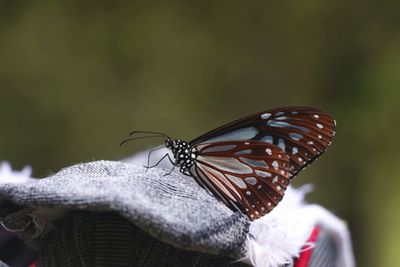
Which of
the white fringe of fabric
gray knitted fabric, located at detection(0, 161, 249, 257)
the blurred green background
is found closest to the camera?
gray knitted fabric, located at detection(0, 161, 249, 257)

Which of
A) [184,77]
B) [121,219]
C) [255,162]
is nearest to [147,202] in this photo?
[121,219]

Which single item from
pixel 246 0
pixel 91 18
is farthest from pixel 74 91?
pixel 246 0

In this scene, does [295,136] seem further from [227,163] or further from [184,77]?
[184,77]

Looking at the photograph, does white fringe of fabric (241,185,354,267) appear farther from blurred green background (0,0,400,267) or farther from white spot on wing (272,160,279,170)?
blurred green background (0,0,400,267)

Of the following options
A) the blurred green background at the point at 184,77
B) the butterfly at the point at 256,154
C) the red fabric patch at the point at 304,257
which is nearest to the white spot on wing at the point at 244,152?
the butterfly at the point at 256,154

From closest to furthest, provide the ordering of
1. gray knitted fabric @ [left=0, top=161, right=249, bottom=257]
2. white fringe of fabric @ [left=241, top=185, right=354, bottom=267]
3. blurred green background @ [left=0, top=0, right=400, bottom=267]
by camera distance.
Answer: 1. gray knitted fabric @ [left=0, top=161, right=249, bottom=257]
2. white fringe of fabric @ [left=241, top=185, right=354, bottom=267]
3. blurred green background @ [left=0, top=0, right=400, bottom=267]

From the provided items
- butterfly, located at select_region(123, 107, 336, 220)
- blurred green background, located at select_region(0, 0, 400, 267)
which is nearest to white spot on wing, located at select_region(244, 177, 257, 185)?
butterfly, located at select_region(123, 107, 336, 220)

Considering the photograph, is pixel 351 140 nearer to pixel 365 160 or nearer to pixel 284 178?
pixel 365 160
